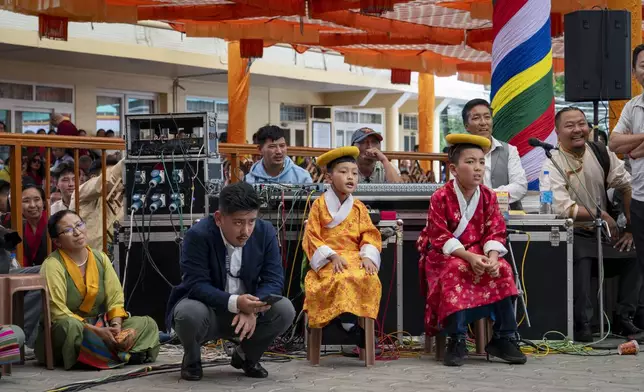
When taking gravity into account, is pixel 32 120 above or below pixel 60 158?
above

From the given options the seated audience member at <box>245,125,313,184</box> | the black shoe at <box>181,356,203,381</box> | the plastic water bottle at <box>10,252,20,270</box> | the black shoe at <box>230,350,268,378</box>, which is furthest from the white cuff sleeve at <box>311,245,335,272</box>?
the plastic water bottle at <box>10,252,20,270</box>

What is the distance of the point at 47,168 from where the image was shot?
738 centimetres

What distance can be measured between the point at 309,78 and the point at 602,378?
19737 mm

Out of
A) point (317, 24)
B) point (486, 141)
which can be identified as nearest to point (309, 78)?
point (317, 24)

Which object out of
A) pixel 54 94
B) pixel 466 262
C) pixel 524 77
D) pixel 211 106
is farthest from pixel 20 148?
pixel 211 106

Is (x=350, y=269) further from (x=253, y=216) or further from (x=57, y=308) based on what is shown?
(x=57, y=308)

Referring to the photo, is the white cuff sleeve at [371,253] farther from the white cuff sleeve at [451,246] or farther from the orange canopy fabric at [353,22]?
the orange canopy fabric at [353,22]

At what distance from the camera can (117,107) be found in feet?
75.8

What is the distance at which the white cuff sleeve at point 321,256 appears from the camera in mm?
6363

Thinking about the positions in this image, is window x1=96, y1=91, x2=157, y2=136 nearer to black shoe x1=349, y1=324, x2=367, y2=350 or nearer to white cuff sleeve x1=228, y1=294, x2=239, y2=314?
black shoe x1=349, y1=324, x2=367, y2=350

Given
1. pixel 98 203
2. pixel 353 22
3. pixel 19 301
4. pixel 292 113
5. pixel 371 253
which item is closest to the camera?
pixel 19 301

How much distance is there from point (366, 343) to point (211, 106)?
19.7 metres

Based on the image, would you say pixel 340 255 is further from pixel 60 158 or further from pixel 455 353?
pixel 60 158

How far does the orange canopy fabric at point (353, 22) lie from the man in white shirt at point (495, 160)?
566cm
